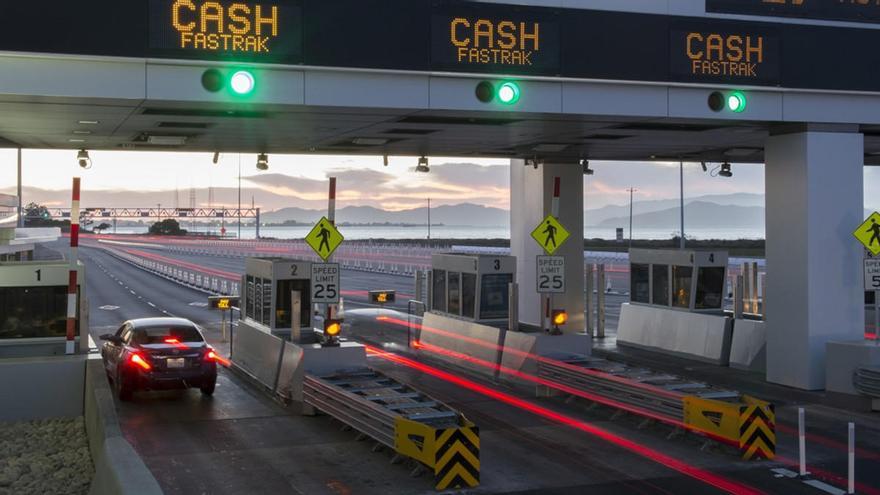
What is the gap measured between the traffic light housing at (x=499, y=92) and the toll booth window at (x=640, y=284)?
11.4 m

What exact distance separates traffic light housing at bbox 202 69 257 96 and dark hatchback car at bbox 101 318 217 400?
497 centimetres

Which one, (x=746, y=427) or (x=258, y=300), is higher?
(x=258, y=300)

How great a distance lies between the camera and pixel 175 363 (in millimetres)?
15758

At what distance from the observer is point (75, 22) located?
12.4 meters

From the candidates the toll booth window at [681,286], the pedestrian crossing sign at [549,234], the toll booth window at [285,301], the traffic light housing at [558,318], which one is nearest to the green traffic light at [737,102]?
the pedestrian crossing sign at [549,234]

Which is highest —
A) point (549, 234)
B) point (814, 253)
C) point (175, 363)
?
point (549, 234)

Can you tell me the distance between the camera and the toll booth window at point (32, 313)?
56.8ft

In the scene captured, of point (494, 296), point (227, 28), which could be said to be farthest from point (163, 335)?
point (494, 296)

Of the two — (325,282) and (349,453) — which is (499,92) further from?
(349,453)

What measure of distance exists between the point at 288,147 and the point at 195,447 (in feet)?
35.9

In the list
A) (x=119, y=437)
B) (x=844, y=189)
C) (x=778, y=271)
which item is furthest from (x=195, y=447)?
(x=844, y=189)

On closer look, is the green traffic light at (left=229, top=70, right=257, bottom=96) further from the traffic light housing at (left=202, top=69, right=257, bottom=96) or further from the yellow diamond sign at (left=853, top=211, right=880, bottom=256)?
the yellow diamond sign at (left=853, top=211, right=880, bottom=256)

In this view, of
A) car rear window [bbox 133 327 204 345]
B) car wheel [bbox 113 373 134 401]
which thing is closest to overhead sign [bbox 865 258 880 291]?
car rear window [bbox 133 327 204 345]

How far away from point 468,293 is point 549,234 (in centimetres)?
463
